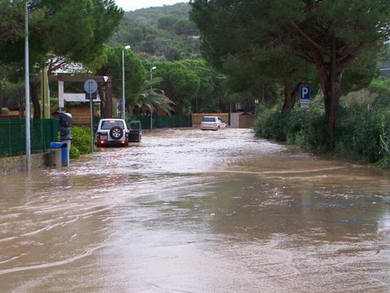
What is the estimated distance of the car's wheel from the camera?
116ft

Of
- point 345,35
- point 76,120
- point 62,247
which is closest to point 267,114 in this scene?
point 76,120

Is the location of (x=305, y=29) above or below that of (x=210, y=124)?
above

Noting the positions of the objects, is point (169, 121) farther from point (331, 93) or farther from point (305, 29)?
point (305, 29)

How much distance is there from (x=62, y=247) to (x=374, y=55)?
26.6m

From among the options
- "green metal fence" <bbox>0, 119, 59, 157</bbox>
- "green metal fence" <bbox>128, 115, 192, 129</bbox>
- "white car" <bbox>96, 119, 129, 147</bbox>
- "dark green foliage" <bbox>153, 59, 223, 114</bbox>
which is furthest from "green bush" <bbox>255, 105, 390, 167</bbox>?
"dark green foliage" <bbox>153, 59, 223, 114</bbox>

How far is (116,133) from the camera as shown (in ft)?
117

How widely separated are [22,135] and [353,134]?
11.9m

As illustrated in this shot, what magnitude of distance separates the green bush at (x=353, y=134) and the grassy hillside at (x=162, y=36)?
7016cm

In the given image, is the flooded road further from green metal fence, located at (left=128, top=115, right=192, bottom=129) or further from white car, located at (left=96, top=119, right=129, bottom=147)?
green metal fence, located at (left=128, top=115, right=192, bottom=129)

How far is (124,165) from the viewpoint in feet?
74.8

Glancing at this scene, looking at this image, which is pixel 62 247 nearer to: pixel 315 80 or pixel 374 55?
pixel 374 55

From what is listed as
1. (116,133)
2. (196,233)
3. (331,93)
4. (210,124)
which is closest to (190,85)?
(210,124)

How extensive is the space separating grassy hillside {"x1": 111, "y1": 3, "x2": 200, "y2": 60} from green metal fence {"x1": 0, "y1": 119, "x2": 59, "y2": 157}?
3070 inches

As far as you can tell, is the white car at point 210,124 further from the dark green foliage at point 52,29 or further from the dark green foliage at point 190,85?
the dark green foliage at point 52,29
